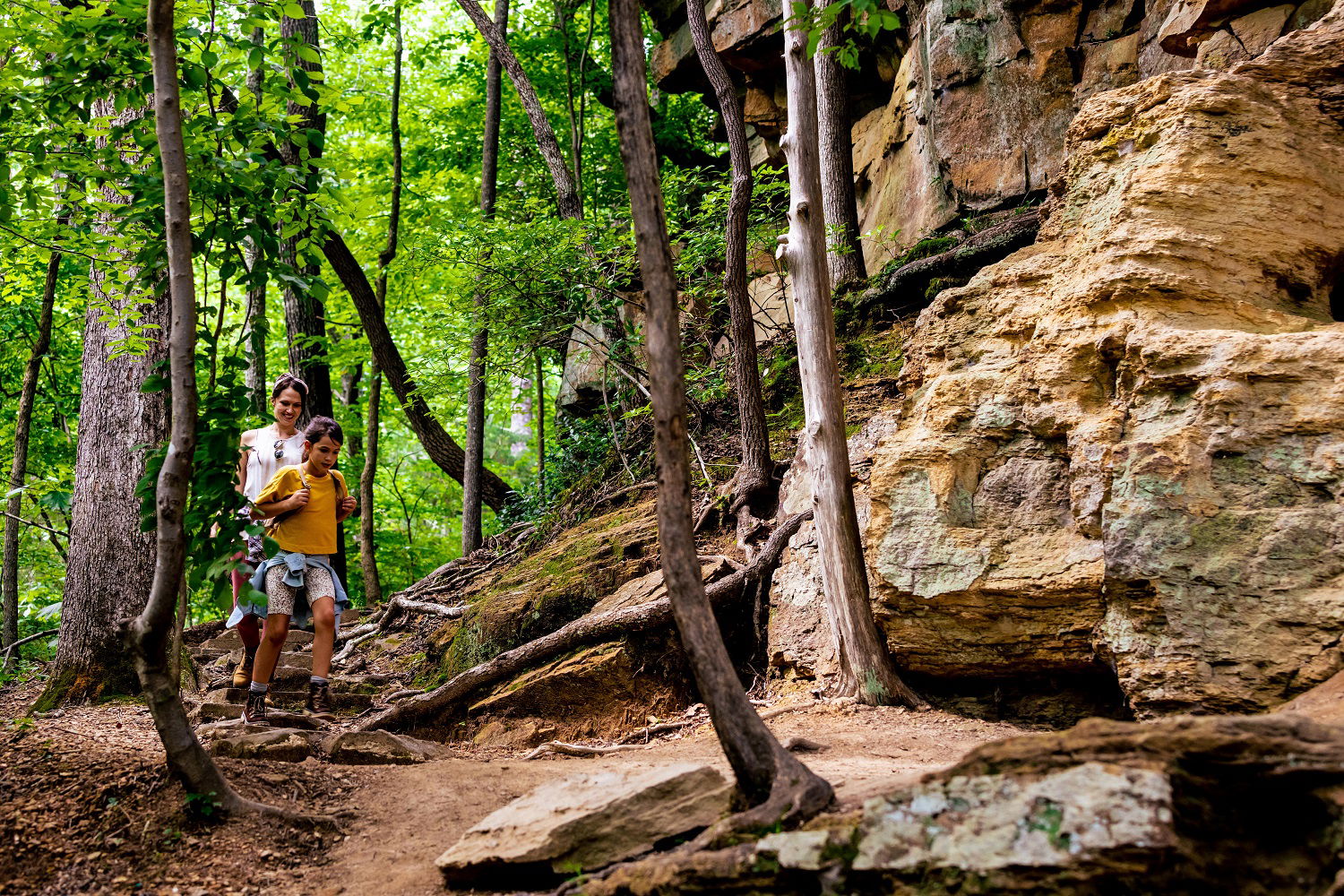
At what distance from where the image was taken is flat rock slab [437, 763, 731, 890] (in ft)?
10.5

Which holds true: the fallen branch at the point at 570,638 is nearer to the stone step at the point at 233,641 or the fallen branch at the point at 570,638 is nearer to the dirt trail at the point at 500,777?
the dirt trail at the point at 500,777

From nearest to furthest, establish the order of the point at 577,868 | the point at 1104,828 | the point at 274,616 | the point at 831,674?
1. the point at 1104,828
2. the point at 577,868
3. the point at 274,616
4. the point at 831,674

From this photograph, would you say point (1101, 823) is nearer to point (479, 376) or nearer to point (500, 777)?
point (500, 777)

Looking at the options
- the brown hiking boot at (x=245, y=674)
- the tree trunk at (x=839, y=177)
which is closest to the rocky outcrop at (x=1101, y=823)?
the brown hiking boot at (x=245, y=674)

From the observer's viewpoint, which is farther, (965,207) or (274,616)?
(965,207)

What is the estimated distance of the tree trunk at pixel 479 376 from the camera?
11977 millimetres

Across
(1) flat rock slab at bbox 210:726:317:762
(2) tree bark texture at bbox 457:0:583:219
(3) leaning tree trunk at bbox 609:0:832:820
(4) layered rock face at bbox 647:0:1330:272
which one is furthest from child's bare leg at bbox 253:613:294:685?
(2) tree bark texture at bbox 457:0:583:219

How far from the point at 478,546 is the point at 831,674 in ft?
24.5

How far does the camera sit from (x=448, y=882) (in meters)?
3.40

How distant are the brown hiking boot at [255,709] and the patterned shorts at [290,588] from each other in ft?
1.76

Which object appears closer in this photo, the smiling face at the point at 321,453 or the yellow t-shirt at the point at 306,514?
the yellow t-shirt at the point at 306,514

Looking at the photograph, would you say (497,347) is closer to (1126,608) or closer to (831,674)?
(831,674)

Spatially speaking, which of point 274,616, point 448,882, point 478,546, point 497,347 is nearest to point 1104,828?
point 448,882

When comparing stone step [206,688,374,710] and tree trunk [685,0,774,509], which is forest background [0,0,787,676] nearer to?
stone step [206,688,374,710]
